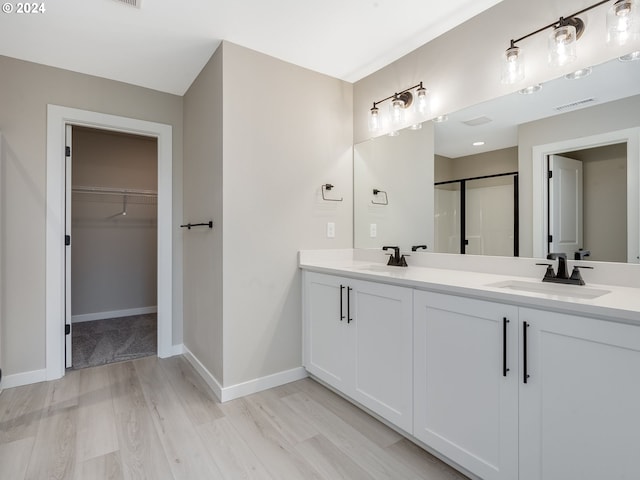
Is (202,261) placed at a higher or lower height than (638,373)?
higher

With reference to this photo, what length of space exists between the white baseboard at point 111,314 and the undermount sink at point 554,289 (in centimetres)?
436

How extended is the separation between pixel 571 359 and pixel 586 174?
1.00 metres

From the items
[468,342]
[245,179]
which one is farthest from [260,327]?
[468,342]

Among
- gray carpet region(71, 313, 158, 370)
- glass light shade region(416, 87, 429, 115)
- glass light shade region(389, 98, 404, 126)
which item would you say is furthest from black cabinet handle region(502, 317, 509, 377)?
gray carpet region(71, 313, 158, 370)

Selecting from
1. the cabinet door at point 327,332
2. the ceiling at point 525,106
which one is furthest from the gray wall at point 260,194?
the ceiling at point 525,106

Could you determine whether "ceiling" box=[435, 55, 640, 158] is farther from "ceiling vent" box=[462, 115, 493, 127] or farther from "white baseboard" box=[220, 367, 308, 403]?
"white baseboard" box=[220, 367, 308, 403]

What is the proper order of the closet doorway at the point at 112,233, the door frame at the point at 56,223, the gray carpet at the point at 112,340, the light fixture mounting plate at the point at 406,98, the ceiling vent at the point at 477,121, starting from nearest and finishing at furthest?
the ceiling vent at the point at 477,121, the light fixture mounting plate at the point at 406,98, the door frame at the point at 56,223, the gray carpet at the point at 112,340, the closet doorway at the point at 112,233

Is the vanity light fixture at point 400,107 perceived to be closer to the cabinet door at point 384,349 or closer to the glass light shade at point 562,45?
the glass light shade at point 562,45

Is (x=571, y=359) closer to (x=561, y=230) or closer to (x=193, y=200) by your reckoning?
(x=561, y=230)

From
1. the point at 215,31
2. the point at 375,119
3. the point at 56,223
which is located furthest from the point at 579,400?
the point at 56,223

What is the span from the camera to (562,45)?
1.60m

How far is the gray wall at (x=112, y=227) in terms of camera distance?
407cm

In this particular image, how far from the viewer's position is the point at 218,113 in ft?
7.51

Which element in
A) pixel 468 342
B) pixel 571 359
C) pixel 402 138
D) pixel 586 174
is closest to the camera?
pixel 571 359
